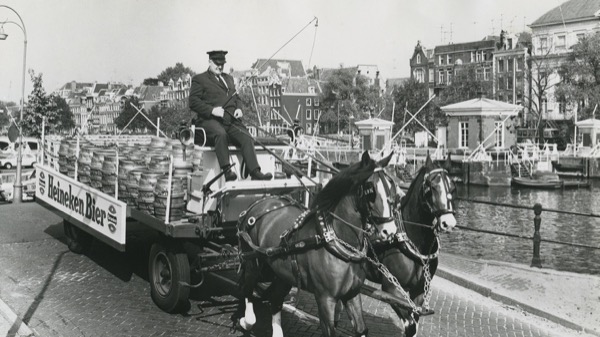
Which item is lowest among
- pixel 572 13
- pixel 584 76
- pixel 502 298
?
pixel 502 298

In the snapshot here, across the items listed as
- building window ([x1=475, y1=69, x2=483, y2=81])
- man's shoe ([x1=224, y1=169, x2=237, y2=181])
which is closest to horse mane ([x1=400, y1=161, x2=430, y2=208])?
man's shoe ([x1=224, y1=169, x2=237, y2=181])

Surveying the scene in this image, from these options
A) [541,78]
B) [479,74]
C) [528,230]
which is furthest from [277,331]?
[479,74]

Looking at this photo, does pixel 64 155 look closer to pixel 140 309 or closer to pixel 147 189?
pixel 147 189

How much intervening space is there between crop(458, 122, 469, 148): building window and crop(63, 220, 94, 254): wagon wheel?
45.8 m

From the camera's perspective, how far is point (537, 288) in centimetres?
1112

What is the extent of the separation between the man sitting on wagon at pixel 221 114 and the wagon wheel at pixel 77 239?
4.50m

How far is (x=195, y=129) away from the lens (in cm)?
969

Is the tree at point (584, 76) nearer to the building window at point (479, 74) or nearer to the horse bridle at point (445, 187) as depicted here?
the building window at point (479, 74)

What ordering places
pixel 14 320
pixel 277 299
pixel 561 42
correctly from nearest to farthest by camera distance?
pixel 277 299, pixel 14 320, pixel 561 42

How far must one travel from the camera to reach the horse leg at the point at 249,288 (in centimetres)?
807

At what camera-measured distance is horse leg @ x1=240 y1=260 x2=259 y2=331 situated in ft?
26.5

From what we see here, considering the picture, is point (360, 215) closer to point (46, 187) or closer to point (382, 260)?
point (382, 260)

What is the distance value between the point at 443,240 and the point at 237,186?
1617 centimetres

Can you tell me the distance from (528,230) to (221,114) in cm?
2095
